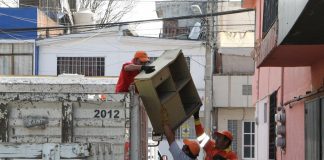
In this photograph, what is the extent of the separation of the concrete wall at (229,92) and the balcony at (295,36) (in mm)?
19097

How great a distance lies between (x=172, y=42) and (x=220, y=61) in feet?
12.7

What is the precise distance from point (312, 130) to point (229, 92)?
20032 millimetres

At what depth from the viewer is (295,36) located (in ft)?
21.4

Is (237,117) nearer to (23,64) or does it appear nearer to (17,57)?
(23,64)

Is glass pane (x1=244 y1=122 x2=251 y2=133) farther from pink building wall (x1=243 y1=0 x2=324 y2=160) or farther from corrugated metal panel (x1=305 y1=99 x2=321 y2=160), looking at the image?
corrugated metal panel (x1=305 y1=99 x2=321 y2=160)

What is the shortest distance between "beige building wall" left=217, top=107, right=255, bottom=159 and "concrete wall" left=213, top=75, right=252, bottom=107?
33 cm

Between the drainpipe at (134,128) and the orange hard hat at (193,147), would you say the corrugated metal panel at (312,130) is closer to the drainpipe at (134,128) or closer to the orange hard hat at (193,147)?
the orange hard hat at (193,147)

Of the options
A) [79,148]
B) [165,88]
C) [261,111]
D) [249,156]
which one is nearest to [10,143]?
[79,148]

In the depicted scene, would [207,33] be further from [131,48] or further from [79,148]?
[79,148]

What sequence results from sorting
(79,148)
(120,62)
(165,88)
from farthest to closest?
1. (120,62)
2. (165,88)
3. (79,148)

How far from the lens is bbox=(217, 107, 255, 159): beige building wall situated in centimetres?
2859

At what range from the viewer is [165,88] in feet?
22.0

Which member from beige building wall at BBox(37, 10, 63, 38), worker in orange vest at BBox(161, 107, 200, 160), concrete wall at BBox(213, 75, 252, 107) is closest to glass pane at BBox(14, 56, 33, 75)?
beige building wall at BBox(37, 10, 63, 38)

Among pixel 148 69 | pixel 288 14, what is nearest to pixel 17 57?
pixel 148 69
